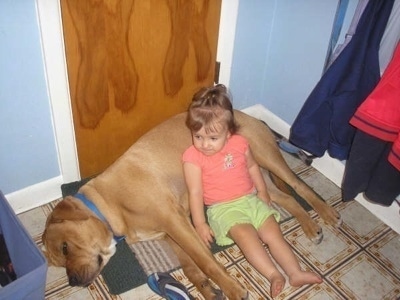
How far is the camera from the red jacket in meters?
1.52

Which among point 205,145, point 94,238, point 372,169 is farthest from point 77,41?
point 372,169

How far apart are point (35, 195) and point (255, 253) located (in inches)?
48.1

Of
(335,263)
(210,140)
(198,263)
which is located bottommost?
(335,263)

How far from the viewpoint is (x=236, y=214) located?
1.89 meters


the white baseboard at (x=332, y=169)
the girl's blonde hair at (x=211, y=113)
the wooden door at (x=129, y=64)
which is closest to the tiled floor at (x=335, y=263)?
the white baseboard at (x=332, y=169)

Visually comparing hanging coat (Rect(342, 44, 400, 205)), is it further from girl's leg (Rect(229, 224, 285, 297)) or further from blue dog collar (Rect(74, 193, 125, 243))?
blue dog collar (Rect(74, 193, 125, 243))

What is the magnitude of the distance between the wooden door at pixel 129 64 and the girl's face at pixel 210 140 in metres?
0.59

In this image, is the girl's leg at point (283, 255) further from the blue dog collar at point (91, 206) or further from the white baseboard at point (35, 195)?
the white baseboard at point (35, 195)

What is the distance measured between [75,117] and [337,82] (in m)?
1.31

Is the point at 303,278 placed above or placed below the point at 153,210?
below

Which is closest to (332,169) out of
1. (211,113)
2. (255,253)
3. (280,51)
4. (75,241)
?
(280,51)

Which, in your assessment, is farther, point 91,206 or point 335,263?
point 335,263

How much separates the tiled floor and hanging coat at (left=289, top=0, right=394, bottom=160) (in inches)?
16.4

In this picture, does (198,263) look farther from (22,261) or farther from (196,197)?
(22,261)
